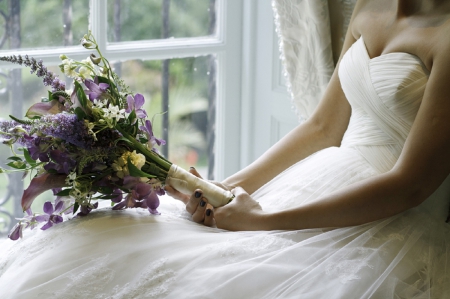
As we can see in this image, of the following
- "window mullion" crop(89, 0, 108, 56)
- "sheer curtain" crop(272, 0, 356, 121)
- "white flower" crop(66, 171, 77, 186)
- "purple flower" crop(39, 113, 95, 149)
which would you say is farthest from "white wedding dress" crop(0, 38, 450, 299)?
"window mullion" crop(89, 0, 108, 56)

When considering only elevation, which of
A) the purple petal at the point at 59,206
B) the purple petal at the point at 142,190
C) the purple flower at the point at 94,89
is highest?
the purple flower at the point at 94,89

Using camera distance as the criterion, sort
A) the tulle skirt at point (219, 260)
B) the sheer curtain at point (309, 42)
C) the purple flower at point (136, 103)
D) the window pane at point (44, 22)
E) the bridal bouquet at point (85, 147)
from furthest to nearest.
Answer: the window pane at point (44, 22), the sheer curtain at point (309, 42), the purple flower at point (136, 103), the bridal bouquet at point (85, 147), the tulle skirt at point (219, 260)

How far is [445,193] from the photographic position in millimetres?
1546

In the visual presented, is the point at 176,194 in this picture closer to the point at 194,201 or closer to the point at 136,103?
the point at 194,201

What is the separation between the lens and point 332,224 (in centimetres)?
143

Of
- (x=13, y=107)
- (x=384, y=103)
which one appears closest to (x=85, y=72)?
(x=384, y=103)

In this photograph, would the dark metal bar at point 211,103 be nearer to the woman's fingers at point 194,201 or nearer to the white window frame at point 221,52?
the white window frame at point 221,52

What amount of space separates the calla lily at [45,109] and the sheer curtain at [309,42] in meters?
1.14

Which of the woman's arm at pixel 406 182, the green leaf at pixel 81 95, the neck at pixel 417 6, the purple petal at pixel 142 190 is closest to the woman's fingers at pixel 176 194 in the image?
the purple petal at pixel 142 190

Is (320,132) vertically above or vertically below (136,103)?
below

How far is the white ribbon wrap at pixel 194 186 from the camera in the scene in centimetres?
151

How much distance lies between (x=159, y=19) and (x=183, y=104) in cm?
42

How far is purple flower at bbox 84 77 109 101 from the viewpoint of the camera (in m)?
1.39

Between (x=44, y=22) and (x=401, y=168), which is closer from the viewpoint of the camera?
(x=401, y=168)
